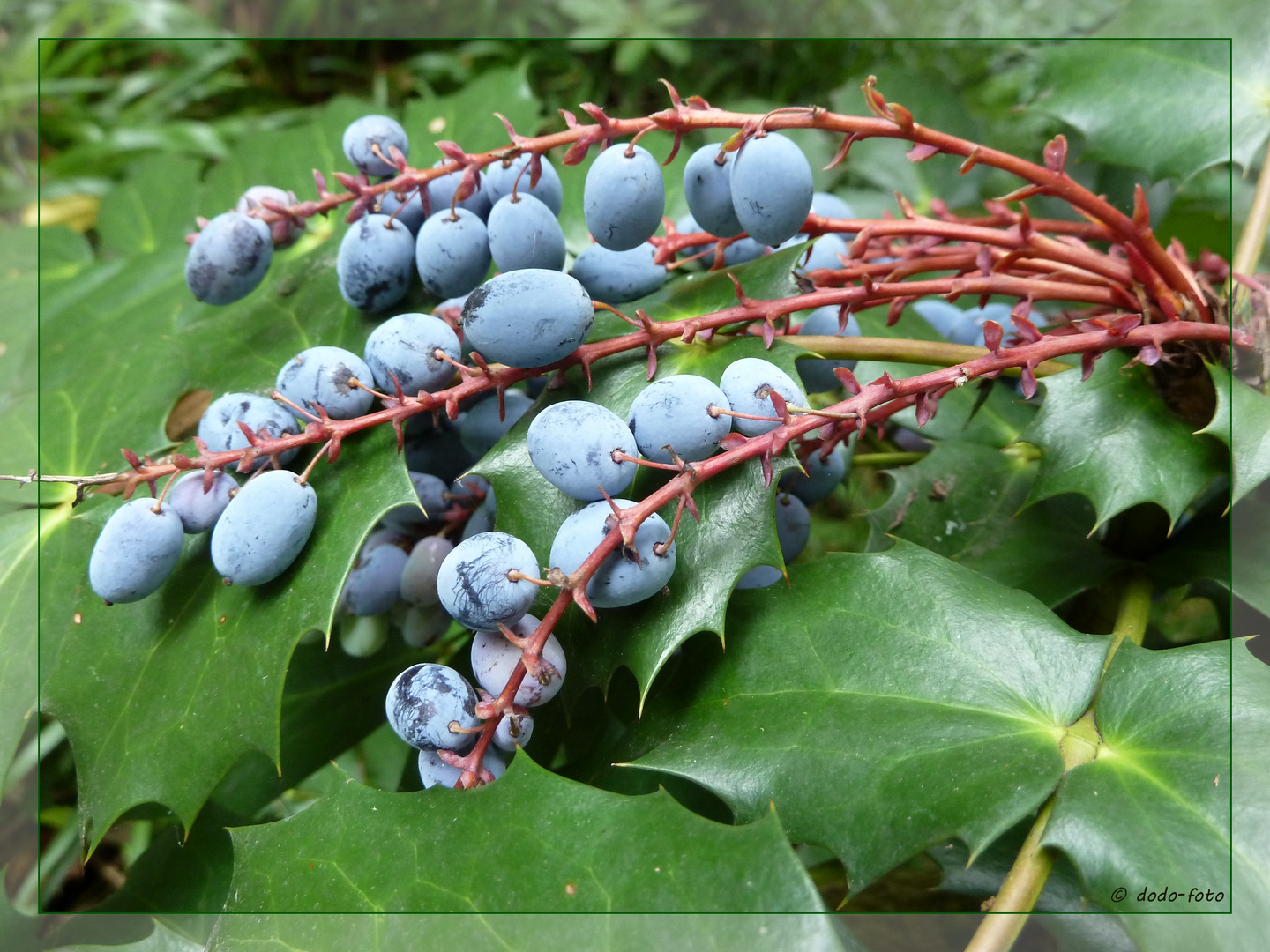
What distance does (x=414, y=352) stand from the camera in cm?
67

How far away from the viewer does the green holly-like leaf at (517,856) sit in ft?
1.78

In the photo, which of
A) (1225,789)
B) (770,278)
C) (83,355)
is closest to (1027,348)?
(770,278)

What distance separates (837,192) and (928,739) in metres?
0.97

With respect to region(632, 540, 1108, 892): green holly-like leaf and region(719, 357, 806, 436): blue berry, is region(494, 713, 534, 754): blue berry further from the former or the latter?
region(719, 357, 806, 436): blue berry

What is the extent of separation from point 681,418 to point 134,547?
0.42m

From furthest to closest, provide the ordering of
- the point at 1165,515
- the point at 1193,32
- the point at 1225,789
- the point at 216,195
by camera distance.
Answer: the point at 216,195, the point at 1193,32, the point at 1165,515, the point at 1225,789

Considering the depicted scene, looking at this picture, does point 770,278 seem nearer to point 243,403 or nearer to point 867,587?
point 867,587

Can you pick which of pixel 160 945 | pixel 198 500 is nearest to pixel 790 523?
pixel 198 500

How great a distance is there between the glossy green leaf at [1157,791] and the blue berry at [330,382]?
579mm

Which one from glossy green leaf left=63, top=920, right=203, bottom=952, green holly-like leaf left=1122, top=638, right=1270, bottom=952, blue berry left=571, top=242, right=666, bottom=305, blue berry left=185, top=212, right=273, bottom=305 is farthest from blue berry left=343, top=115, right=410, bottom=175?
green holly-like leaf left=1122, top=638, right=1270, bottom=952

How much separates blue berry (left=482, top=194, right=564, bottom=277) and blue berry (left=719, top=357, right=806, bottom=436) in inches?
7.5

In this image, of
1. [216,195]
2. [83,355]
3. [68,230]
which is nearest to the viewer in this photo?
[83,355]

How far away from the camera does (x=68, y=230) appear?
150 centimetres

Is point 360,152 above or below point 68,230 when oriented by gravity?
above
